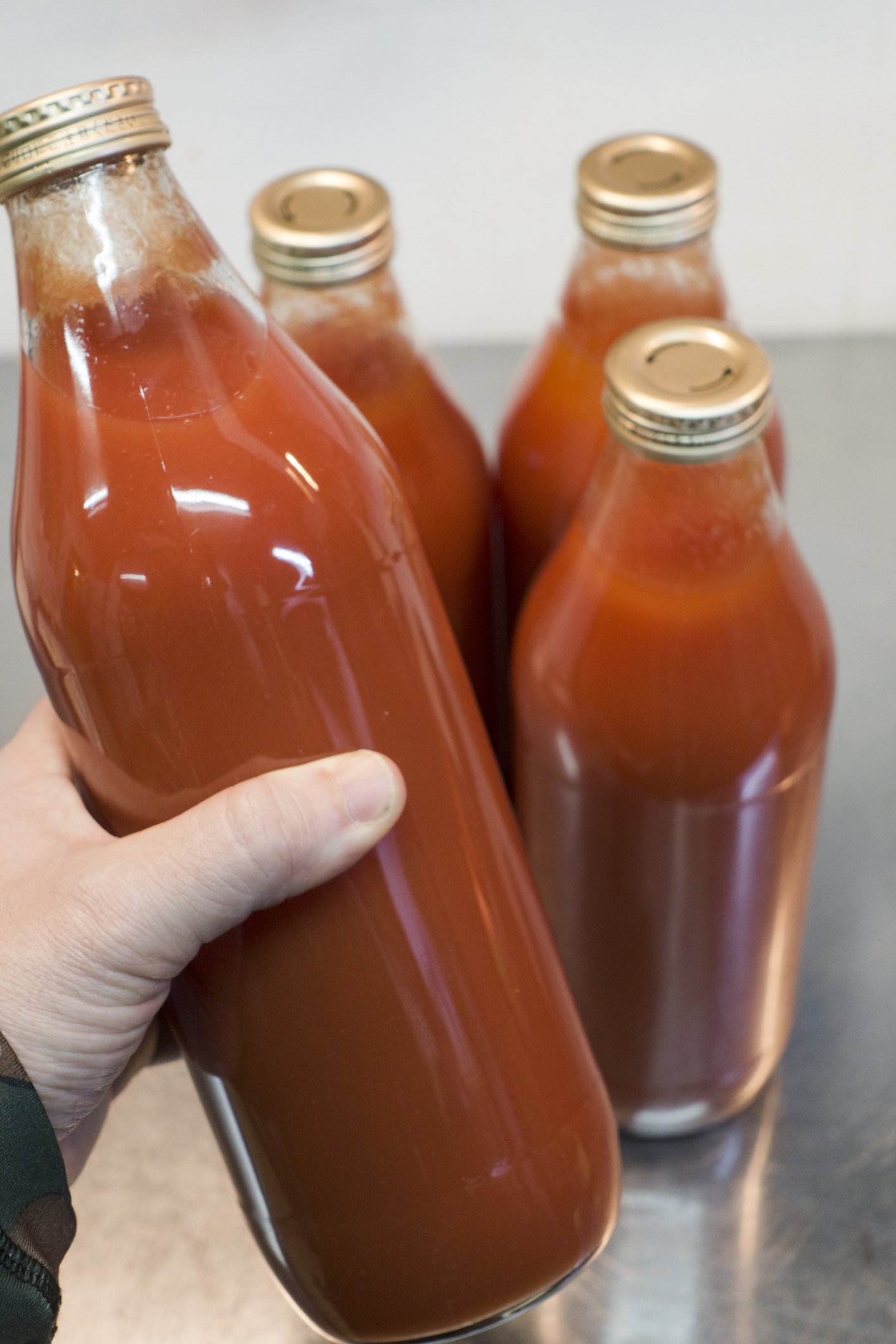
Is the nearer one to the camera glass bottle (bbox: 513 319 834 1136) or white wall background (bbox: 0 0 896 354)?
glass bottle (bbox: 513 319 834 1136)

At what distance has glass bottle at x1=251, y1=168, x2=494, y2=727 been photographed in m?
0.56

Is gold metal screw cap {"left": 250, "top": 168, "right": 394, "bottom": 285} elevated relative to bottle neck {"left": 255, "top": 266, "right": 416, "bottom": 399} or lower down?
elevated

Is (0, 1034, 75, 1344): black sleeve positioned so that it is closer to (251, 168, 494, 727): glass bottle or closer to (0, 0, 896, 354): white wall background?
(251, 168, 494, 727): glass bottle

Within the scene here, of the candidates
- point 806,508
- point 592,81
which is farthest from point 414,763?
point 592,81

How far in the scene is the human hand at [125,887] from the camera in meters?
0.41

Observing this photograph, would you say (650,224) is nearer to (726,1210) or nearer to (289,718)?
(289,718)

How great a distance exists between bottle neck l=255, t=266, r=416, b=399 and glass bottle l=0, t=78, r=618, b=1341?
0.15m

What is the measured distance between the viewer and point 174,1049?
28.6 inches

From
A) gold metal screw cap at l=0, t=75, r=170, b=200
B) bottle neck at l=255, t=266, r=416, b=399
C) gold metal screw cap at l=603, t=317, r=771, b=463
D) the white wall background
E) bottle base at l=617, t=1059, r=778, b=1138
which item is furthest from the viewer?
the white wall background

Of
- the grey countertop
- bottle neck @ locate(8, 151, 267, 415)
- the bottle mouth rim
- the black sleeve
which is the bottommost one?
the grey countertop

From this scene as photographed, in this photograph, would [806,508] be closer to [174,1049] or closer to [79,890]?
[174,1049]

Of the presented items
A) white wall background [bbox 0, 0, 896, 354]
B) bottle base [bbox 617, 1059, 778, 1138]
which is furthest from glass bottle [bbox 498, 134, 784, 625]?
white wall background [bbox 0, 0, 896, 354]

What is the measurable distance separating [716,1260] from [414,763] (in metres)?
0.38

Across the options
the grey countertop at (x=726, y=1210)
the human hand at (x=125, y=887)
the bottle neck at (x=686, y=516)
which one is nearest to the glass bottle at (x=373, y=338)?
the bottle neck at (x=686, y=516)
